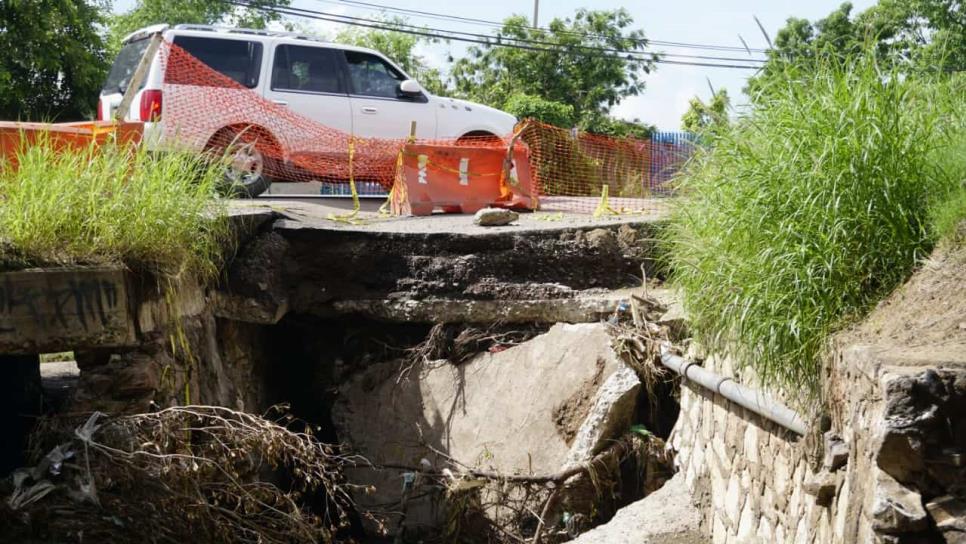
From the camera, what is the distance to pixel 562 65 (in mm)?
A: 26734

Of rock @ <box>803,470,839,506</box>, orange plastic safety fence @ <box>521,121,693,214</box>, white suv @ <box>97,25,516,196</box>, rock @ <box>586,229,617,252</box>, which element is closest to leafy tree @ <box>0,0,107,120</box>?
white suv @ <box>97,25,516,196</box>

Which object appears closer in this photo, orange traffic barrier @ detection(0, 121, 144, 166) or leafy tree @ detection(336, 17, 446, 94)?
orange traffic barrier @ detection(0, 121, 144, 166)

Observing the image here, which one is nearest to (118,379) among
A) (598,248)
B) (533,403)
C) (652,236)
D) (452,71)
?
(533,403)

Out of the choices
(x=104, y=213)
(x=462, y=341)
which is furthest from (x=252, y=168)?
(x=104, y=213)

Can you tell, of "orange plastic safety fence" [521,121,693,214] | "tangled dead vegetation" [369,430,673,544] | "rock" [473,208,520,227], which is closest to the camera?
"tangled dead vegetation" [369,430,673,544]

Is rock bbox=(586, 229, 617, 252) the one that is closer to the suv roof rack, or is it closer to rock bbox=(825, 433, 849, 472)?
rock bbox=(825, 433, 849, 472)

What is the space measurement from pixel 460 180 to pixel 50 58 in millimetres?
9515

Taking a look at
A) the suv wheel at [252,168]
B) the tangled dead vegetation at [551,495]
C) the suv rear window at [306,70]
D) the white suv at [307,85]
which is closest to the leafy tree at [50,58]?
the white suv at [307,85]

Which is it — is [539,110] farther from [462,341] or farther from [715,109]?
[715,109]

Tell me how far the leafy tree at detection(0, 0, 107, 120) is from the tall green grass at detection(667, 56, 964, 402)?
1337cm

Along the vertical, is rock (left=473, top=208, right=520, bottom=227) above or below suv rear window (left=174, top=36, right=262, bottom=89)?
below

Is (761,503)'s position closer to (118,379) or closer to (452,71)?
(118,379)

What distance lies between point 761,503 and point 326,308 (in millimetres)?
3903

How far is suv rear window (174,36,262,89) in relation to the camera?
33.6 ft
